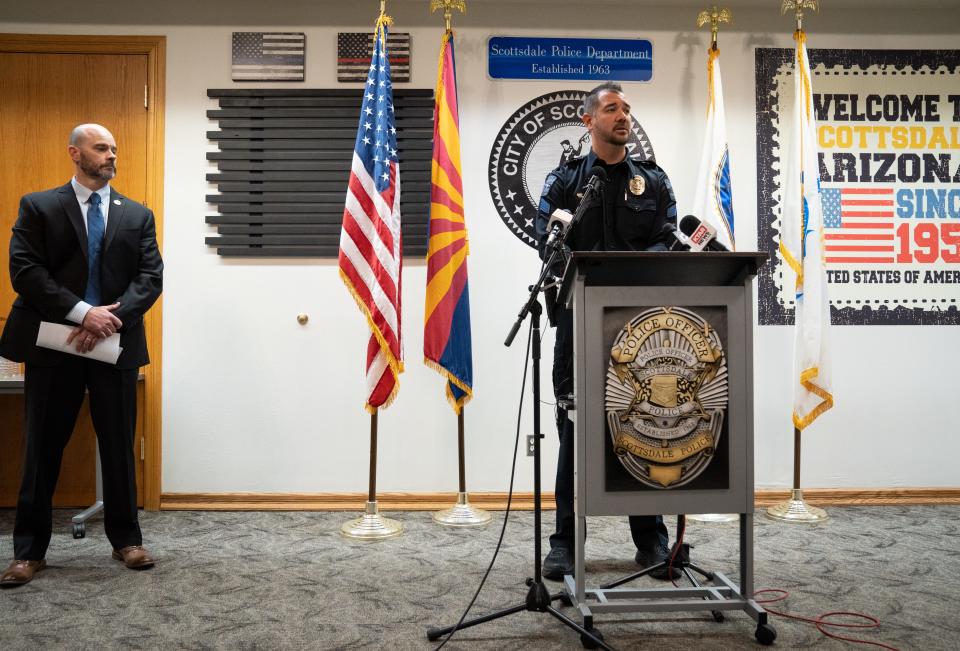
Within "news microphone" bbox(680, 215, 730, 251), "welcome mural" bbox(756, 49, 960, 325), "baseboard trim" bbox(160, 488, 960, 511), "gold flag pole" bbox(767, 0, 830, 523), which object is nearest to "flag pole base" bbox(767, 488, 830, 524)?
A: "gold flag pole" bbox(767, 0, 830, 523)

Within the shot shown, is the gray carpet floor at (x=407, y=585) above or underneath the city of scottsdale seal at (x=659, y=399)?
underneath

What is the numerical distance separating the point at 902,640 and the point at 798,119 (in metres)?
2.61

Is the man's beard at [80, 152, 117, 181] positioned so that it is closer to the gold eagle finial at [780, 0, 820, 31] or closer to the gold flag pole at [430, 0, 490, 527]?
the gold flag pole at [430, 0, 490, 527]

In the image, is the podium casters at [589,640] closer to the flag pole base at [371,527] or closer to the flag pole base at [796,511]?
the flag pole base at [371,527]

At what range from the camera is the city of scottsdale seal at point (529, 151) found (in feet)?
12.8

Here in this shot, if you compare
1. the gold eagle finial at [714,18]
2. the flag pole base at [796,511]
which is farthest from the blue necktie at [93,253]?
the flag pole base at [796,511]

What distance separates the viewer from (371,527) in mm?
3299

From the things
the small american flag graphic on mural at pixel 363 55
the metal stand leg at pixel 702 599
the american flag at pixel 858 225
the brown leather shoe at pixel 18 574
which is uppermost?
the small american flag graphic on mural at pixel 363 55

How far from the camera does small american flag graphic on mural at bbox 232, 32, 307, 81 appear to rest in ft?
12.7

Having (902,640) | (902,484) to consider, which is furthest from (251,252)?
(902,484)

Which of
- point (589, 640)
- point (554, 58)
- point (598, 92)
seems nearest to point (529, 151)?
point (554, 58)

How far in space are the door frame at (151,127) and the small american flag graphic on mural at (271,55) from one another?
43 centimetres

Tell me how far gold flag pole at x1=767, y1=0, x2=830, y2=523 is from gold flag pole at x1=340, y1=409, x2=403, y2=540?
6.18 ft

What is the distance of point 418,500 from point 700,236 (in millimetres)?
2399
